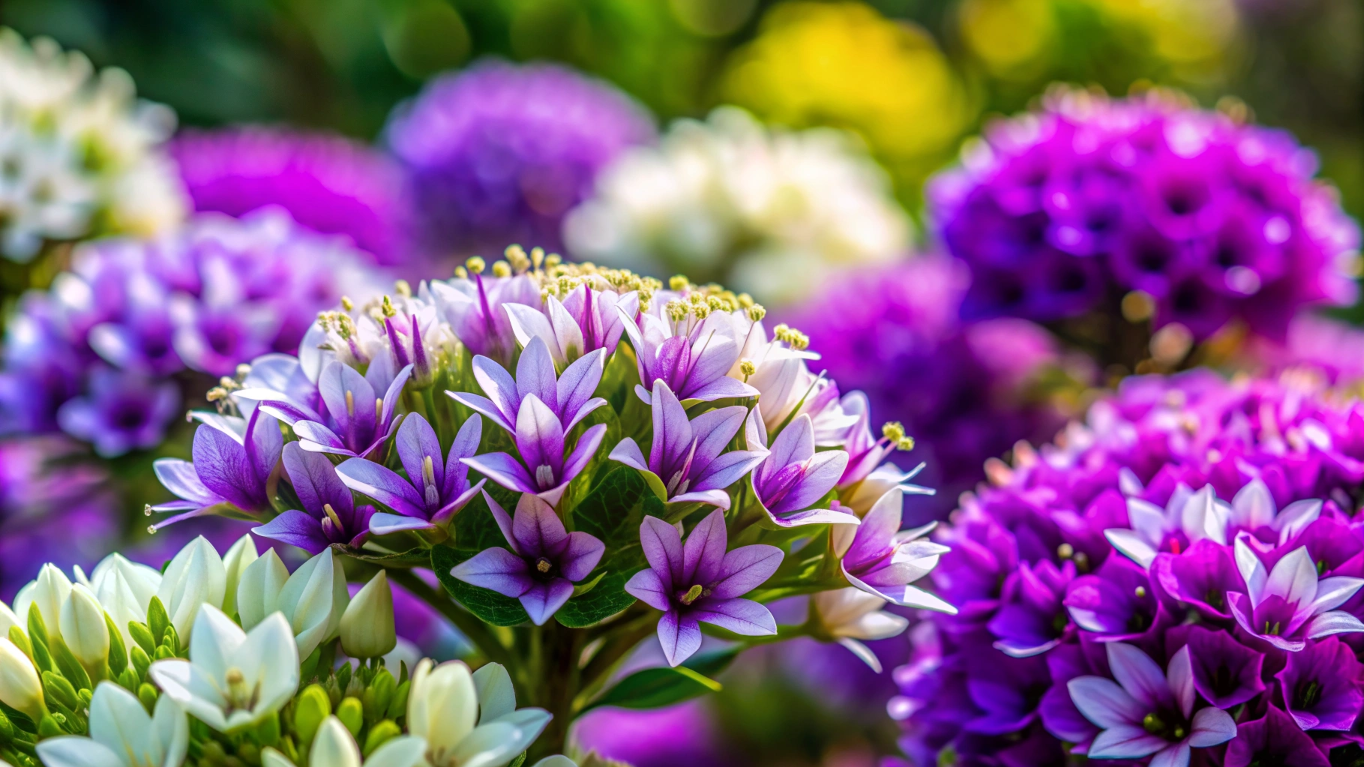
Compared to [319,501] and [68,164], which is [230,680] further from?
[68,164]

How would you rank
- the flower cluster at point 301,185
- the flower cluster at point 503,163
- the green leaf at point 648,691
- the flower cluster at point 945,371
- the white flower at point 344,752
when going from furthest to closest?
the flower cluster at point 503,163
the flower cluster at point 301,185
the flower cluster at point 945,371
the green leaf at point 648,691
the white flower at point 344,752

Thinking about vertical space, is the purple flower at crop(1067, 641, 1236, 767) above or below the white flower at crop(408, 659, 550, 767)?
above

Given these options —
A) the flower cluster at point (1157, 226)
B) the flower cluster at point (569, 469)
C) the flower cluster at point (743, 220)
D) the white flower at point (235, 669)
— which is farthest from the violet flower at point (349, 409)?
the flower cluster at point (743, 220)

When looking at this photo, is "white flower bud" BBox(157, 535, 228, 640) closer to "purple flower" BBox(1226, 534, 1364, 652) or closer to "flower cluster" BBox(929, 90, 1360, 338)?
"purple flower" BBox(1226, 534, 1364, 652)

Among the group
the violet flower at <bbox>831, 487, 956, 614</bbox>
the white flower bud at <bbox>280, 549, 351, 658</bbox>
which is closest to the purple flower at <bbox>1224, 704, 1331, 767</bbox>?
the violet flower at <bbox>831, 487, 956, 614</bbox>

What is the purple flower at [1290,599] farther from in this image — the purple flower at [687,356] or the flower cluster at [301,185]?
the flower cluster at [301,185]

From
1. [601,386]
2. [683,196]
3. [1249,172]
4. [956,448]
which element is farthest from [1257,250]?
[683,196]

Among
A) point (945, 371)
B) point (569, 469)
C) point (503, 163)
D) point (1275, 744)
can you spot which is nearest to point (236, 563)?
point (569, 469)
